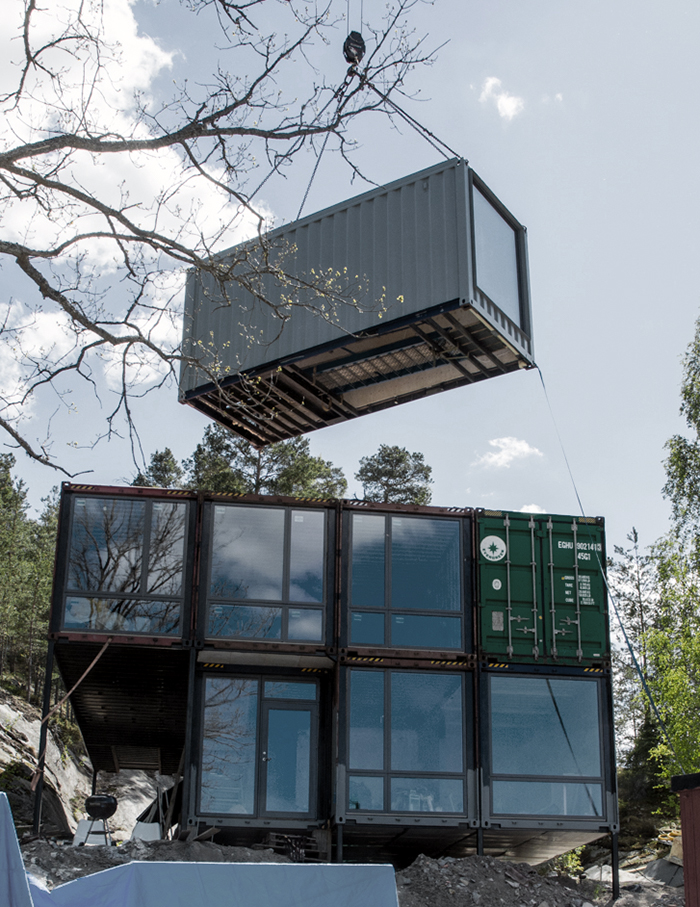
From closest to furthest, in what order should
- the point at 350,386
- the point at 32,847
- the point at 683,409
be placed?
the point at 32,847
the point at 350,386
the point at 683,409

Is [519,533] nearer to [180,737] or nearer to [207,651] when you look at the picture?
[207,651]

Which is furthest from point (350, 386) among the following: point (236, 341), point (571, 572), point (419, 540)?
point (571, 572)

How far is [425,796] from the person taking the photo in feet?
43.2

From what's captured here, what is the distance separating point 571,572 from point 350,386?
4.73 metres

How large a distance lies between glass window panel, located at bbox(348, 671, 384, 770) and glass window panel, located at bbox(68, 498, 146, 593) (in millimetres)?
3446

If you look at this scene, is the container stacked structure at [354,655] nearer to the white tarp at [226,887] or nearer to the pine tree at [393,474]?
the white tarp at [226,887]

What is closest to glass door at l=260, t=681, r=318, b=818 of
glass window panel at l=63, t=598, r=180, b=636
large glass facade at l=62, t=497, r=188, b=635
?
glass window panel at l=63, t=598, r=180, b=636

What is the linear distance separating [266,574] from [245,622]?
743mm

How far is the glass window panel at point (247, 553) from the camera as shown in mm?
13695

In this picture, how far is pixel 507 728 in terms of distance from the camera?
536 inches

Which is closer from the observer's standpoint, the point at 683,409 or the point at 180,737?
the point at 180,737

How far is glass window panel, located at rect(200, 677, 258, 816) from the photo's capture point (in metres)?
13.1

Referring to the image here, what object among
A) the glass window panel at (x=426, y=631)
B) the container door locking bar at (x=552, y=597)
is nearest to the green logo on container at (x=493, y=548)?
the container door locking bar at (x=552, y=597)

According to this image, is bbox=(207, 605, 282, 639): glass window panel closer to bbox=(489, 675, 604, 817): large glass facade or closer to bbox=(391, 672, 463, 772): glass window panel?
bbox=(391, 672, 463, 772): glass window panel
